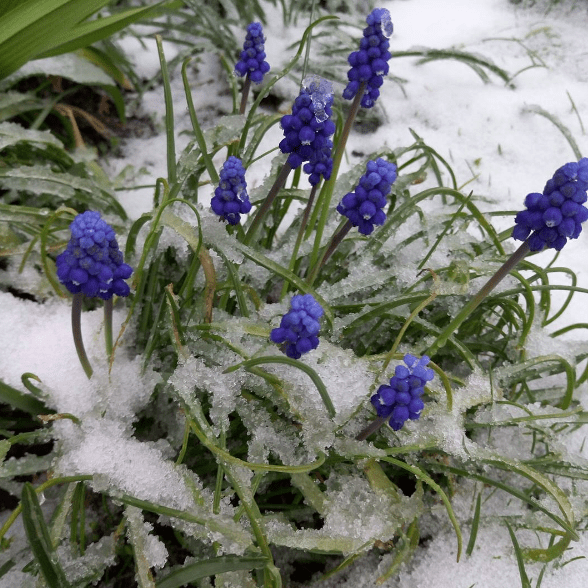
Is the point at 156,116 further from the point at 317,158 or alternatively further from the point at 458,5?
the point at 458,5

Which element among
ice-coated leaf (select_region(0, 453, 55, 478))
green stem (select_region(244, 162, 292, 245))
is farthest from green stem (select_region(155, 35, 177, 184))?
ice-coated leaf (select_region(0, 453, 55, 478))

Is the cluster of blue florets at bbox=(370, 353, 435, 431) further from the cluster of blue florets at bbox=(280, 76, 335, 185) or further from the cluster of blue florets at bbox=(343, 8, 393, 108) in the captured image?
the cluster of blue florets at bbox=(343, 8, 393, 108)

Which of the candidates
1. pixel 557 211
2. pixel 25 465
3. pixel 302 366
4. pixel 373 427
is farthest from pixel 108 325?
pixel 557 211

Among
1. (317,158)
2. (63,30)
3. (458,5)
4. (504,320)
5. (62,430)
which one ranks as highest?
(63,30)

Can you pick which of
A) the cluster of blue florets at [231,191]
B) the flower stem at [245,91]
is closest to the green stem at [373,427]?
the cluster of blue florets at [231,191]

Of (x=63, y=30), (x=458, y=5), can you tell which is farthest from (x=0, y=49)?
(x=458, y=5)

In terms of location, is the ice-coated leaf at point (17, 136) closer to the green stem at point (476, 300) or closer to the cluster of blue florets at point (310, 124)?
the cluster of blue florets at point (310, 124)
